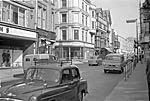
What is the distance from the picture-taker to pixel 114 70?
22828 millimetres

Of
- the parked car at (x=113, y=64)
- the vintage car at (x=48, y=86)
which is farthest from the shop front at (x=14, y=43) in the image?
the vintage car at (x=48, y=86)

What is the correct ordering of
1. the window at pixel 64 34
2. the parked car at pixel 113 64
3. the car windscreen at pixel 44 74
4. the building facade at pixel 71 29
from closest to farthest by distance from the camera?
the car windscreen at pixel 44 74 < the parked car at pixel 113 64 < the building facade at pixel 71 29 < the window at pixel 64 34

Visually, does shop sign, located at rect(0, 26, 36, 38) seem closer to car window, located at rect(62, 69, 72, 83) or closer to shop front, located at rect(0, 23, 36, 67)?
shop front, located at rect(0, 23, 36, 67)

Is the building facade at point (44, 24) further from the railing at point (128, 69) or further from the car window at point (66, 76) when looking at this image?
the car window at point (66, 76)

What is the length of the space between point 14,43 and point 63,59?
51.7ft

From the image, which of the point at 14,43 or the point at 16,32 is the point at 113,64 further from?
the point at 14,43

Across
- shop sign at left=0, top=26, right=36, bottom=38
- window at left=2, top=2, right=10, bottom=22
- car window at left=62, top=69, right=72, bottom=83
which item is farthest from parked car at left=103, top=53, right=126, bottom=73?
car window at left=62, top=69, right=72, bottom=83

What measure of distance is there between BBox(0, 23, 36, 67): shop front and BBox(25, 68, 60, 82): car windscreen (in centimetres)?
Answer: 1724

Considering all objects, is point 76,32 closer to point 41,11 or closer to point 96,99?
point 41,11

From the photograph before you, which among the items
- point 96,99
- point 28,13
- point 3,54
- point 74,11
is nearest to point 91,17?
point 74,11

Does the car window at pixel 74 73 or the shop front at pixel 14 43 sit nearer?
the car window at pixel 74 73

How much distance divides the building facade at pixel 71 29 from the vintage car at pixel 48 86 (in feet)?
150

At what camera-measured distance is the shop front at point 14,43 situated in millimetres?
23938

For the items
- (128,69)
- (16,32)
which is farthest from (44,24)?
(128,69)
